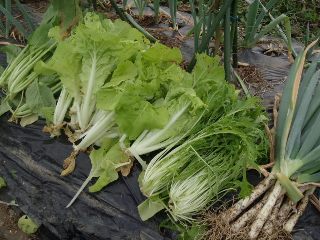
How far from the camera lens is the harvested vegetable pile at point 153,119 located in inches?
72.9

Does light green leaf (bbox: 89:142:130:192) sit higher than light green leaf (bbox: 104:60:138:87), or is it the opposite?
light green leaf (bbox: 104:60:138:87)

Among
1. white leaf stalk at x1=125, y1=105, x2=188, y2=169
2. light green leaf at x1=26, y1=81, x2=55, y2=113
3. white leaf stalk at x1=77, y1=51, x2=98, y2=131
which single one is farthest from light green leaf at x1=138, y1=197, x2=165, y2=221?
light green leaf at x1=26, y1=81, x2=55, y2=113

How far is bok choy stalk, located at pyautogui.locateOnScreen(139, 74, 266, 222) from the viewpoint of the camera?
1.82 m

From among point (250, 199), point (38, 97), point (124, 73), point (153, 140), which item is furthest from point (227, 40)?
point (38, 97)

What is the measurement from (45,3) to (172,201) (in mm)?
2291

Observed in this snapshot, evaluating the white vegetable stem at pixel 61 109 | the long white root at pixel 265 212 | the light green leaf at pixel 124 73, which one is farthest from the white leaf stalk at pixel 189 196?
the white vegetable stem at pixel 61 109

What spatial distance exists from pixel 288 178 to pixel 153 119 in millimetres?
592

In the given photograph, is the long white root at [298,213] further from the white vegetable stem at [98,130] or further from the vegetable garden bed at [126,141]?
the white vegetable stem at [98,130]

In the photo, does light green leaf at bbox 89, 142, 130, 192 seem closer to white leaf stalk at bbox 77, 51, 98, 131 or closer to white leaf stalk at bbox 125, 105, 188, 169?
white leaf stalk at bbox 125, 105, 188, 169

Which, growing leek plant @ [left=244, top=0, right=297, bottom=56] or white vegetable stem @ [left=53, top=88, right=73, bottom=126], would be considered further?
growing leek plant @ [left=244, top=0, right=297, bottom=56]

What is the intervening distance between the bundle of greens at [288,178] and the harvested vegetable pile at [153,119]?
3.8 inches

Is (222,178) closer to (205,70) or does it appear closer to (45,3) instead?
(205,70)

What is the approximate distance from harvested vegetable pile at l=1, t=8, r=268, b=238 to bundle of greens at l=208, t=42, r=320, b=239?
96 millimetres

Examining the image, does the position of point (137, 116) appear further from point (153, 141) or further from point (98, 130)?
point (98, 130)
